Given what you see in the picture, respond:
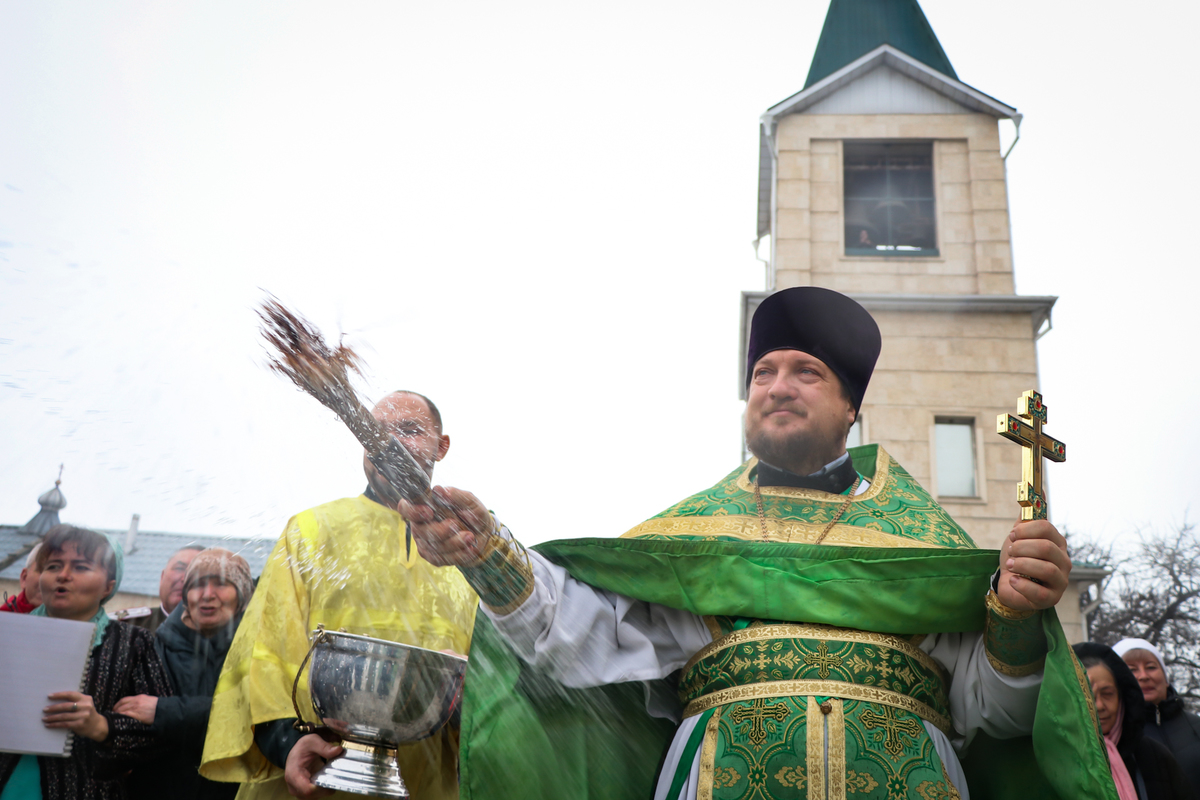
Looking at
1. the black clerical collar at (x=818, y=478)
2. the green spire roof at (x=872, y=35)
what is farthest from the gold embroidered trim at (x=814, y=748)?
the green spire roof at (x=872, y=35)

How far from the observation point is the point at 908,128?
19250 mm

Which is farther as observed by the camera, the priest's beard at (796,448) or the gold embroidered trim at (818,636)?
the priest's beard at (796,448)

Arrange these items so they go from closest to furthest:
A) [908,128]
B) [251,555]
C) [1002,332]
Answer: [251,555], [1002,332], [908,128]

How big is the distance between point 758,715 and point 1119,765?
2.45m

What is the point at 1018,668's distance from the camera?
281cm

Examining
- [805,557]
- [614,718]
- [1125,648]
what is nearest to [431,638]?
[614,718]

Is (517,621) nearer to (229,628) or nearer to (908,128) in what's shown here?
(229,628)

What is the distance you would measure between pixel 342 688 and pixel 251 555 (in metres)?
1.78

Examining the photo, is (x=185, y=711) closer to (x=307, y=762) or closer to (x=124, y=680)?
(x=124, y=680)

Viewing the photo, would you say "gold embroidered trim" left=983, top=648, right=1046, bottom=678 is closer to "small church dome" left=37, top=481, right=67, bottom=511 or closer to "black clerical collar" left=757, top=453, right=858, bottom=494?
"black clerical collar" left=757, top=453, right=858, bottom=494

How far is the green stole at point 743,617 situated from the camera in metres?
2.76

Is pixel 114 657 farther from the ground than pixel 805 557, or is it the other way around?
pixel 805 557

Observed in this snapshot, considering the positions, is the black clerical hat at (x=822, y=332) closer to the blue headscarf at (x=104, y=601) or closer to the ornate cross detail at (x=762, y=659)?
the ornate cross detail at (x=762, y=659)

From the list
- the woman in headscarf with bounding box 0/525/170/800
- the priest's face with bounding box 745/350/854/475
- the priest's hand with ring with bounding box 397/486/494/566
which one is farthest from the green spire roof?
the priest's hand with ring with bounding box 397/486/494/566
